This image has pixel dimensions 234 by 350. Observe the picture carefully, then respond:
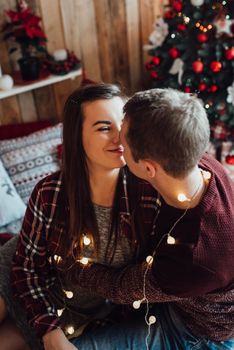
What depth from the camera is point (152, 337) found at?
3.84 ft

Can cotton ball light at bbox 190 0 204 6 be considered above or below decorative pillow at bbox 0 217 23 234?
above

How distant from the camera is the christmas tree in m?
2.00

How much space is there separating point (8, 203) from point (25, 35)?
0.87 meters

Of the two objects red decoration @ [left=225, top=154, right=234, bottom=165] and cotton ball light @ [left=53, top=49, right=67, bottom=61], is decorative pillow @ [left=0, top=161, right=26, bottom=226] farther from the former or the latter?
red decoration @ [left=225, top=154, right=234, bottom=165]

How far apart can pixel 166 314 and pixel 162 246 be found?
0.90ft

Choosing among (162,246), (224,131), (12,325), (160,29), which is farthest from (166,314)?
(160,29)

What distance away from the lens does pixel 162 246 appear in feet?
3.47

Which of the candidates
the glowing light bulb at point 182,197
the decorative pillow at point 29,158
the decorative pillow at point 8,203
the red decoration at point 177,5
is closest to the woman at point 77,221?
the glowing light bulb at point 182,197

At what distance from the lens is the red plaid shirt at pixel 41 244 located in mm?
1216

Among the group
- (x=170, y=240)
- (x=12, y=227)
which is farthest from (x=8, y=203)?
(x=170, y=240)

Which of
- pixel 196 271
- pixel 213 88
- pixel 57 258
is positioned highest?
pixel 196 271

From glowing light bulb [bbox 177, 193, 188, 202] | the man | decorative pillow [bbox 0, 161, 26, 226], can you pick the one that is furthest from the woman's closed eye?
decorative pillow [bbox 0, 161, 26, 226]

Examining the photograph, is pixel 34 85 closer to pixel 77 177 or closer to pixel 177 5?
pixel 177 5

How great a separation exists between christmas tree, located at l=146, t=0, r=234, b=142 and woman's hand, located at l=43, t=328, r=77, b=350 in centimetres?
130
